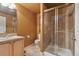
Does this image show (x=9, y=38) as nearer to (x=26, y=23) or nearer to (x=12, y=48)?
(x=12, y=48)

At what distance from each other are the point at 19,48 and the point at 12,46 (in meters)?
0.12

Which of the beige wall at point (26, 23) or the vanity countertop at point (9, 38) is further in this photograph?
the beige wall at point (26, 23)

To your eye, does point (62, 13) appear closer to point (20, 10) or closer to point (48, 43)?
point (48, 43)

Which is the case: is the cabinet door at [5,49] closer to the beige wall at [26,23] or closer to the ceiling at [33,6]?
the beige wall at [26,23]

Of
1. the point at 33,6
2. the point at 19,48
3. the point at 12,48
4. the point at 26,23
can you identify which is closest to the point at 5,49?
the point at 12,48

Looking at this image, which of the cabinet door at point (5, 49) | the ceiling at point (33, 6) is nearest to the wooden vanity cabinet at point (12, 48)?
the cabinet door at point (5, 49)

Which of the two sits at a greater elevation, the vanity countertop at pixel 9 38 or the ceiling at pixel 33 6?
the ceiling at pixel 33 6

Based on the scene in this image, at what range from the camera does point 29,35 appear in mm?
1722

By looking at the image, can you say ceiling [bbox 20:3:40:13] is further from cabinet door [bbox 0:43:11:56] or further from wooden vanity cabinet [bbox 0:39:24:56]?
cabinet door [bbox 0:43:11:56]

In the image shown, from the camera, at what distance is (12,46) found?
163cm

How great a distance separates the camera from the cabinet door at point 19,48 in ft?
5.46

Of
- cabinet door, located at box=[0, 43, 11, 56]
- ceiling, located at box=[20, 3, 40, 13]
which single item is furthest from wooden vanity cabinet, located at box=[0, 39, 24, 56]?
ceiling, located at box=[20, 3, 40, 13]

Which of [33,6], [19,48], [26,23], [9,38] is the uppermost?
[33,6]

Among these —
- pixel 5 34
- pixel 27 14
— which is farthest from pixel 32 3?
pixel 5 34
